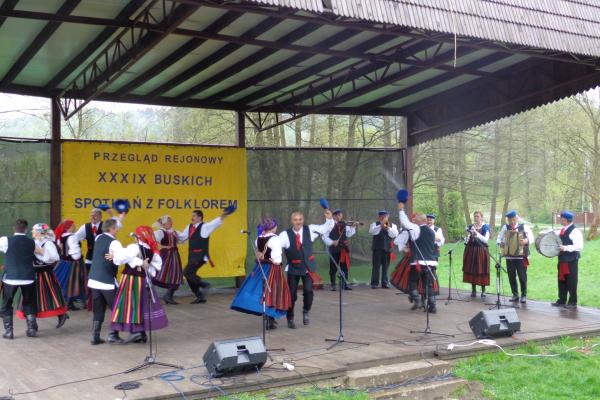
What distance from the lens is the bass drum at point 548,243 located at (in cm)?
869

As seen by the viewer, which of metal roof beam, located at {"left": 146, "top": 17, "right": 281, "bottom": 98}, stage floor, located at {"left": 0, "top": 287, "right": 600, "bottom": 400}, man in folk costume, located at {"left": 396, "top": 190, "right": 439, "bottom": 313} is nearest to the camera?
stage floor, located at {"left": 0, "top": 287, "right": 600, "bottom": 400}

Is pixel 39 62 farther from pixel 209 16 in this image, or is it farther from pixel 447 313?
pixel 447 313

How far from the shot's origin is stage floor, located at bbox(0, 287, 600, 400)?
5.01m

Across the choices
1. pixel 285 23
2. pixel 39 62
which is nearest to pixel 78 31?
pixel 39 62

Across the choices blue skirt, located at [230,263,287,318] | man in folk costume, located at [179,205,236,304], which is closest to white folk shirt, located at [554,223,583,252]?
blue skirt, located at [230,263,287,318]

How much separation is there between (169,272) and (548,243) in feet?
17.2

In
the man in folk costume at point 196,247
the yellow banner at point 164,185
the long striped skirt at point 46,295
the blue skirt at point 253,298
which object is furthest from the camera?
the yellow banner at point 164,185

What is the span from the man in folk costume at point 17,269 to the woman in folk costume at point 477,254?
607 centimetres

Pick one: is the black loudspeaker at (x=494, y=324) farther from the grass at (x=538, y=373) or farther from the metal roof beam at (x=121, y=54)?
the metal roof beam at (x=121, y=54)

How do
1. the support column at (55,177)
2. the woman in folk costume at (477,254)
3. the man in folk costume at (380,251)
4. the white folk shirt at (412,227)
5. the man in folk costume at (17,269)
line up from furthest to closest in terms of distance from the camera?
the man in folk costume at (380,251) → the woman in folk costume at (477,254) → the support column at (55,177) → the white folk shirt at (412,227) → the man in folk costume at (17,269)

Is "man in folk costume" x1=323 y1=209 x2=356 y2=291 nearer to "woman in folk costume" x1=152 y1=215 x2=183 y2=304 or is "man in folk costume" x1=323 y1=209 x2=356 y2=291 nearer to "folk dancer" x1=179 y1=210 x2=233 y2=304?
"folk dancer" x1=179 y1=210 x2=233 y2=304

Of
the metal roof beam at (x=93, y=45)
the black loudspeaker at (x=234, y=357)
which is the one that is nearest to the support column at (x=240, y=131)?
the metal roof beam at (x=93, y=45)

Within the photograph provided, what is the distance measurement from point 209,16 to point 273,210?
460 centimetres

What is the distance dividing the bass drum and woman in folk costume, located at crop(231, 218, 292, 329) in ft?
12.3
